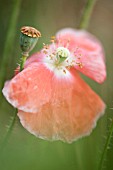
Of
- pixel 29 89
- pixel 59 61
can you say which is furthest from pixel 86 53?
pixel 29 89

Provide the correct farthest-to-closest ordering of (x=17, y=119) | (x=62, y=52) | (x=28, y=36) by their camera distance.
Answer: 1. (x=17, y=119)
2. (x=62, y=52)
3. (x=28, y=36)

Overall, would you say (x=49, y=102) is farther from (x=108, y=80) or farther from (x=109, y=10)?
(x=109, y=10)

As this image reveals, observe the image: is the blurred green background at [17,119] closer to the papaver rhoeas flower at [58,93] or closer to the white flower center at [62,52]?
the papaver rhoeas flower at [58,93]

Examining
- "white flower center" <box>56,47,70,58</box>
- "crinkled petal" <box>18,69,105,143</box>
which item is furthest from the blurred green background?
"white flower center" <box>56,47,70,58</box>

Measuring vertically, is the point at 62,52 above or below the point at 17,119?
above

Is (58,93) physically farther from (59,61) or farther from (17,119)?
(17,119)

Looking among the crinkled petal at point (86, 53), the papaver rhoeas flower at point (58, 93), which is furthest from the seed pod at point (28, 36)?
the crinkled petal at point (86, 53)
